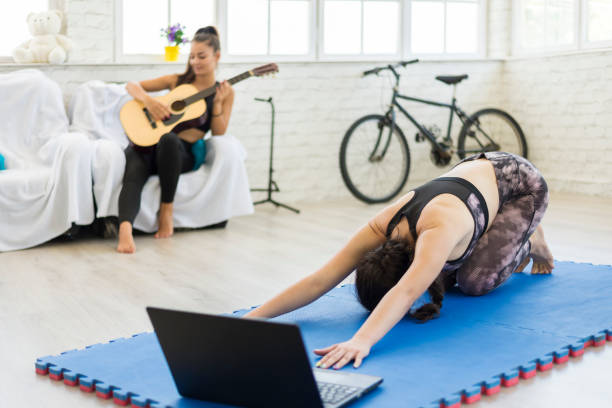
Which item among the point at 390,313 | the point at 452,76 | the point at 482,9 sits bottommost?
the point at 390,313

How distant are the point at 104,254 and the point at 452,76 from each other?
309 cm

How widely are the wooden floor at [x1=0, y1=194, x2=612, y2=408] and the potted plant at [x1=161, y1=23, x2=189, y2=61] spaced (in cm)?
122

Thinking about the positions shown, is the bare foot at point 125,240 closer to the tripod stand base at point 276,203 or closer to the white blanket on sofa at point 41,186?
the white blanket on sofa at point 41,186

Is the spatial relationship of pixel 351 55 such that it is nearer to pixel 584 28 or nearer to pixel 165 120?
pixel 584 28

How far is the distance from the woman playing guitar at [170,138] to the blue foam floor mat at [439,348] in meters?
1.61

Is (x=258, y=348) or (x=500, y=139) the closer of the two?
(x=258, y=348)

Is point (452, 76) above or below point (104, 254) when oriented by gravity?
above

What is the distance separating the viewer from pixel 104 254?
378 cm

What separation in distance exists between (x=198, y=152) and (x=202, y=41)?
2.02 feet

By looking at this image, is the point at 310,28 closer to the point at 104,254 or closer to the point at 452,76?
the point at 452,76

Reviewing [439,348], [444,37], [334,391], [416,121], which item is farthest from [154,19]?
[334,391]

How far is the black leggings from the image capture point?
4027 millimetres

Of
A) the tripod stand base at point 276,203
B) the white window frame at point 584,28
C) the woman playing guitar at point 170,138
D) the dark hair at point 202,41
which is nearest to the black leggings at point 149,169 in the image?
the woman playing guitar at point 170,138

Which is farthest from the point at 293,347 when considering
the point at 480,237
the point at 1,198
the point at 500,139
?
the point at 500,139
